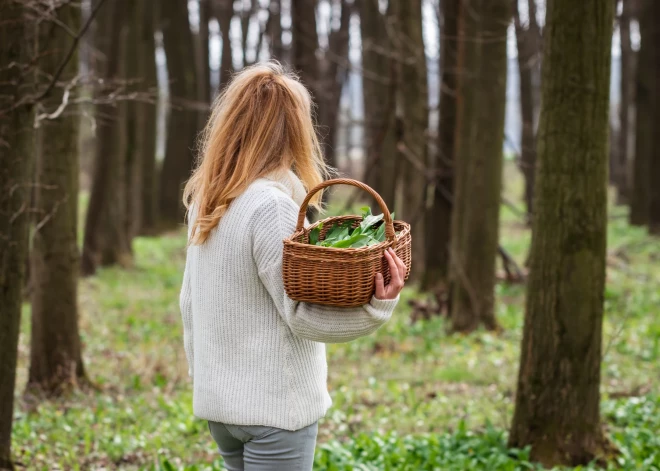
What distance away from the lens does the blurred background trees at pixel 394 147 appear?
4902mm

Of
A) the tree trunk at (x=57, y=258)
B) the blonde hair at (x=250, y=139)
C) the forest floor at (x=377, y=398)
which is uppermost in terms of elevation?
the blonde hair at (x=250, y=139)

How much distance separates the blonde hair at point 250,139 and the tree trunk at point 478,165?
7.30 metres

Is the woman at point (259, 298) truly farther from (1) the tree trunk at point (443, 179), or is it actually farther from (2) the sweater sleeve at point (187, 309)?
(1) the tree trunk at point (443, 179)

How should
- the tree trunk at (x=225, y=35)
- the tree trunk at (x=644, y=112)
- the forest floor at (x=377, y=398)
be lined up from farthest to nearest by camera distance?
the tree trunk at (x=225, y=35), the tree trunk at (x=644, y=112), the forest floor at (x=377, y=398)

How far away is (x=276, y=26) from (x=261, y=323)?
1185 inches

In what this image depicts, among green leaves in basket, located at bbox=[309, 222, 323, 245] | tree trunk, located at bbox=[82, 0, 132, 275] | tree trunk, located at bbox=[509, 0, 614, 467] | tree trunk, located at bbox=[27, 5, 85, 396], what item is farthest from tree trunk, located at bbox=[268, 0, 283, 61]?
green leaves in basket, located at bbox=[309, 222, 323, 245]

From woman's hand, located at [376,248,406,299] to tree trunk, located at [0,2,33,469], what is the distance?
2770mm

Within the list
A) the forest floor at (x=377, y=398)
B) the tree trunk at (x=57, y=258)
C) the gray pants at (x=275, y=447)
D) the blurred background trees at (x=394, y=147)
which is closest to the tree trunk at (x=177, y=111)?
the blurred background trees at (x=394, y=147)

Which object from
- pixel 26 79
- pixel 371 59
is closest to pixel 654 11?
pixel 371 59

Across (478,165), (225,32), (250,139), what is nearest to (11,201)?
(250,139)

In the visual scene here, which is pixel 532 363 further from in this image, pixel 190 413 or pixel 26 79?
pixel 26 79

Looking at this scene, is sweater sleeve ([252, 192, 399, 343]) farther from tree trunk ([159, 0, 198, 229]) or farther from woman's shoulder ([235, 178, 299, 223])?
tree trunk ([159, 0, 198, 229])

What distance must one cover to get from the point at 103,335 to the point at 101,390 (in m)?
2.92

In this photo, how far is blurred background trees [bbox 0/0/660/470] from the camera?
4.90m
